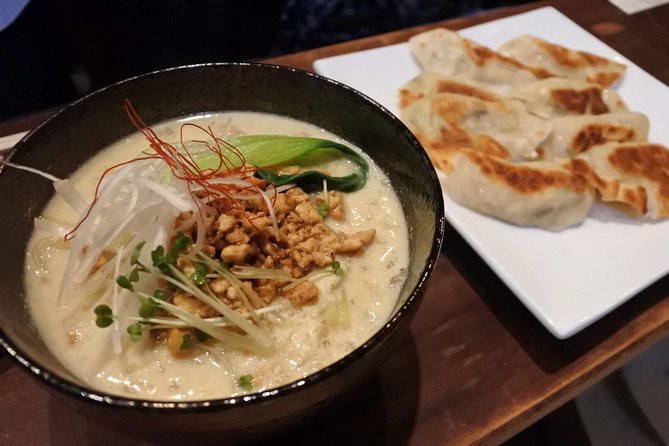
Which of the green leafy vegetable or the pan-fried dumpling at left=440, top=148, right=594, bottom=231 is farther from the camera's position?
the pan-fried dumpling at left=440, top=148, right=594, bottom=231

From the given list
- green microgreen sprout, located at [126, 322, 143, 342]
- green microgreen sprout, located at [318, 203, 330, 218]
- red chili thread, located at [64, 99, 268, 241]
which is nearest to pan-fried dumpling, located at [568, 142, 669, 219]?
green microgreen sprout, located at [318, 203, 330, 218]

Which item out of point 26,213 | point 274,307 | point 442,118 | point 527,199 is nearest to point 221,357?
point 274,307

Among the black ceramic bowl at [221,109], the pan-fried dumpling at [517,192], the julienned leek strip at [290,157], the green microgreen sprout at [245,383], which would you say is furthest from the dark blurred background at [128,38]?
the green microgreen sprout at [245,383]

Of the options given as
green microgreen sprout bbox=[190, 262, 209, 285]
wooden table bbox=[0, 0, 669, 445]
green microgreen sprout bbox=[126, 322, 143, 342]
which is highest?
green microgreen sprout bbox=[190, 262, 209, 285]

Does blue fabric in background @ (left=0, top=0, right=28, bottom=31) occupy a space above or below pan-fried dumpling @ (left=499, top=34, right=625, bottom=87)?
above

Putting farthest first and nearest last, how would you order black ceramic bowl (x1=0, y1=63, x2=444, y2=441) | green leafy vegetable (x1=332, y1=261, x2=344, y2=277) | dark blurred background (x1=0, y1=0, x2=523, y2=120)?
dark blurred background (x1=0, y1=0, x2=523, y2=120) → green leafy vegetable (x1=332, y1=261, x2=344, y2=277) → black ceramic bowl (x1=0, y1=63, x2=444, y2=441)

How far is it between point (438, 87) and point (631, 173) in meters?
0.67

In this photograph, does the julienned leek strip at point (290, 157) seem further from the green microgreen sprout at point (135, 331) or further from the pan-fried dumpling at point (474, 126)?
the pan-fried dumpling at point (474, 126)

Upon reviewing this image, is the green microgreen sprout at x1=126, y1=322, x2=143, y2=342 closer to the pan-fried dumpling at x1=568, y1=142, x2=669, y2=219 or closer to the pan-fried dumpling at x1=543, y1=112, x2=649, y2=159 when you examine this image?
the pan-fried dumpling at x1=568, y1=142, x2=669, y2=219

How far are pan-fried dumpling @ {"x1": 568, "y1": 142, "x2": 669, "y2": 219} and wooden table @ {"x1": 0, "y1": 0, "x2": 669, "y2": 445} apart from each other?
0.27 m

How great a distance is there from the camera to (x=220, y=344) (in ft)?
2.94

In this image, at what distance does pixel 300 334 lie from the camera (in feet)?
3.02

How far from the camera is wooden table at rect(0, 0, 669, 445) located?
3.33 feet

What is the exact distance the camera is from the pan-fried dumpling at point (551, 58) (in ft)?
7.00
